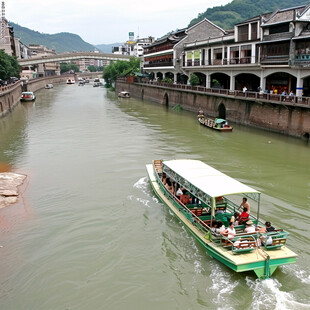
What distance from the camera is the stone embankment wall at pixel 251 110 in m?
28.3

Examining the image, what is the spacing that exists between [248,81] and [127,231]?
111 ft

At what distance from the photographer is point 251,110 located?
112 ft

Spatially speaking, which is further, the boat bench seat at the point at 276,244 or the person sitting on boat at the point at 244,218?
the person sitting on boat at the point at 244,218

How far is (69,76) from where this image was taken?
14950cm

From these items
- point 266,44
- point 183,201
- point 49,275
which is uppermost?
point 266,44

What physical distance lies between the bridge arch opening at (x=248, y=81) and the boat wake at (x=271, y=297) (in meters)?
34.6

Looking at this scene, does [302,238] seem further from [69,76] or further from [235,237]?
[69,76]

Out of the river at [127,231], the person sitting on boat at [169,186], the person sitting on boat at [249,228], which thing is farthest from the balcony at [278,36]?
the person sitting on boat at [249,228]

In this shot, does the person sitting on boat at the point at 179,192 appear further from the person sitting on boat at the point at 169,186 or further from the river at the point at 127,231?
the river at the point at 127,231

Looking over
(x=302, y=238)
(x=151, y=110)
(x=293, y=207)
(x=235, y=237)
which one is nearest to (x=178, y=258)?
(x=235, y=237)

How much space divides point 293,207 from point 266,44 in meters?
22.7

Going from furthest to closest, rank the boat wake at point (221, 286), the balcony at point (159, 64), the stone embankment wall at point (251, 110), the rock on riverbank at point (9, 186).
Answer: the balcony at point (159, 64), the stone embankment wall at point (251, 110), the rock on riverbank at point (9, 186), the boat wake at point (221, 286)

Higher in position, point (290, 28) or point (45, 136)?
point (290, 28)

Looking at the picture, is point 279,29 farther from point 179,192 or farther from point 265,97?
point 179,192
